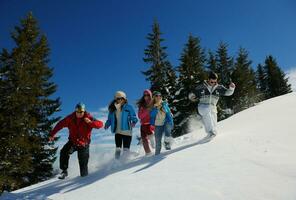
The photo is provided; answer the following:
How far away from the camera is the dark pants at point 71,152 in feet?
24.4

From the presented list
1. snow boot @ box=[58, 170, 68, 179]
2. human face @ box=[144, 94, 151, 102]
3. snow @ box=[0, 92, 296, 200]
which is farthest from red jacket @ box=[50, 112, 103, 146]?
human face @ box=[144, 94, 151, 102]

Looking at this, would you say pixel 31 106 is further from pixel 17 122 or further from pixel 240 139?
pixel 240 139

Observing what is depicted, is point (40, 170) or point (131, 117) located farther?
point (40, 170)

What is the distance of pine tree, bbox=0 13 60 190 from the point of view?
16.8 m

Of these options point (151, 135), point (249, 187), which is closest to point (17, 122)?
point (151, 135)

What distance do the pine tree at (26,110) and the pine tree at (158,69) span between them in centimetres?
1158

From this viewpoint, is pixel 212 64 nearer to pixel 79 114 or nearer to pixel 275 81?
pixel 275 81

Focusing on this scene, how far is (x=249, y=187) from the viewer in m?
4.83

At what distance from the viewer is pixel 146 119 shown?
30.8ft

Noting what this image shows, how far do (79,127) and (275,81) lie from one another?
48577 millimetres

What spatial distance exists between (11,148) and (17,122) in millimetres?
1518

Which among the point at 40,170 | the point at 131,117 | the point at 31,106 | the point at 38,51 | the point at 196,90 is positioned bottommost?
the point at 40,170

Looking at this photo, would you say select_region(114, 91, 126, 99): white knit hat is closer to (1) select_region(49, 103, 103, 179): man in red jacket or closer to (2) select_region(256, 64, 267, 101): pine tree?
(1) select_region(49, 103, 103, 179): man in red jacket

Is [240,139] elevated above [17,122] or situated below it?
below
